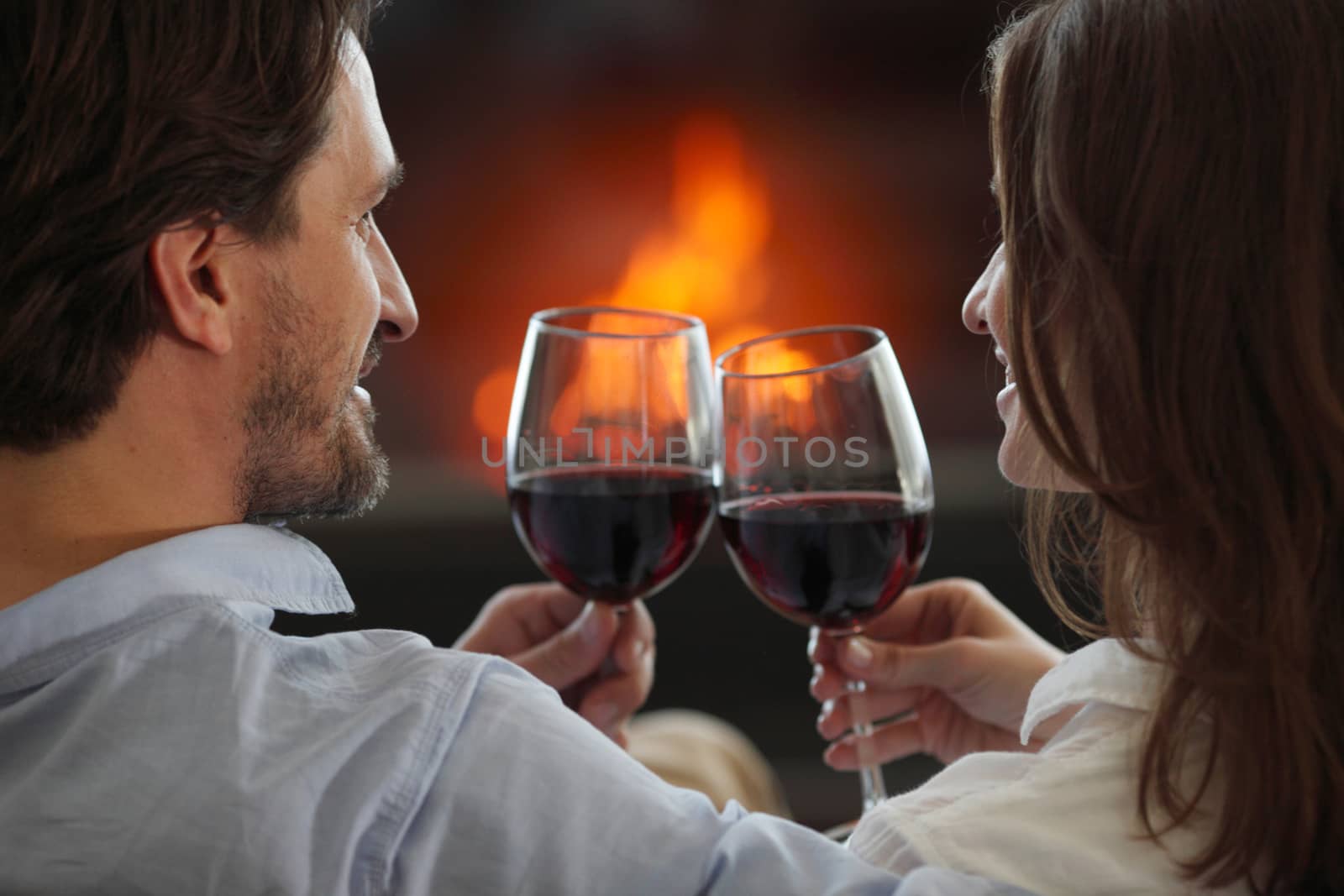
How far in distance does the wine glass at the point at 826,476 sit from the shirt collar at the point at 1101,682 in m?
0.14

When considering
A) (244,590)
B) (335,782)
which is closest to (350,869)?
(335,782)

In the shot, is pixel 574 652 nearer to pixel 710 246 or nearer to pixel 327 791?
pixel 327 791

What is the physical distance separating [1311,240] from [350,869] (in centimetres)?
57

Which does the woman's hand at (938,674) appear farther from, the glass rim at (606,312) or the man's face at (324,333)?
the man's face at (324,333)

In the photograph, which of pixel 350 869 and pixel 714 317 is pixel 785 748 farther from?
pixel 350 869

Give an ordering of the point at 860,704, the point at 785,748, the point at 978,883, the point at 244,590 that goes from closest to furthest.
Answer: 1. the point at 978,883
2. the point at 244,590
3. the point at 860,704
4. the point at 785,748

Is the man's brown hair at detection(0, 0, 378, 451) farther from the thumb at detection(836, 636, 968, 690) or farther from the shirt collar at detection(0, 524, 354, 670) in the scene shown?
the thumb at detection(836, 636, 968, 690)

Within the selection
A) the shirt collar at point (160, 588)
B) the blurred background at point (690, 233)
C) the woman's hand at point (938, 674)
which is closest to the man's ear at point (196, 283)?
the shirt collar at point (160, 588)

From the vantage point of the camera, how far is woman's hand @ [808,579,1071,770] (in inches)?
37.4

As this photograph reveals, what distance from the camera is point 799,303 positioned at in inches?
90.8

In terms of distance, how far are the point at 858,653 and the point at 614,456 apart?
24 cm

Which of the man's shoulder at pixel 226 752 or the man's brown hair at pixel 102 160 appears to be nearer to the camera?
the man's shoulder at pixel 226 752

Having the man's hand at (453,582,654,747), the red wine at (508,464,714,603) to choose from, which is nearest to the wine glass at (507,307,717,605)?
the red wine at (508,464,714,603)

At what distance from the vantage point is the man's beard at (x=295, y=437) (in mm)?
858
